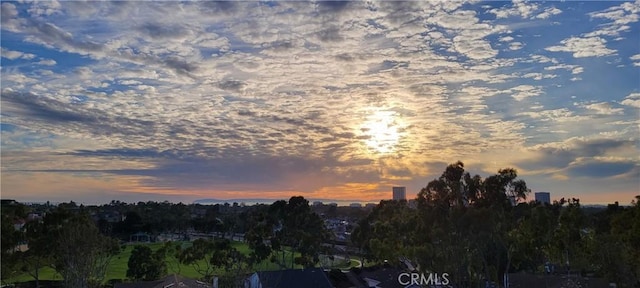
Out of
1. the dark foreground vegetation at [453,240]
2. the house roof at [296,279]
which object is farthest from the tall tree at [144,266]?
the house roof at [296,279]

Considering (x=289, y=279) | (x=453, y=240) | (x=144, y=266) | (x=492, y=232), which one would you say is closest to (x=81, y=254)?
(x=144, y=266)

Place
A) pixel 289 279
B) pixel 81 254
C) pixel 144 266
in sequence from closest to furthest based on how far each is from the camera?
1. pixel 81 254
2. pixel 289 279
3. pixel 144 266

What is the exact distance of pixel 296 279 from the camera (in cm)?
3931

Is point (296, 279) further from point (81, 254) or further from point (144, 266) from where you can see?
point (81, 254)

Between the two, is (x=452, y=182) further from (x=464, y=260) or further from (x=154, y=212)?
(x=154, y=212)

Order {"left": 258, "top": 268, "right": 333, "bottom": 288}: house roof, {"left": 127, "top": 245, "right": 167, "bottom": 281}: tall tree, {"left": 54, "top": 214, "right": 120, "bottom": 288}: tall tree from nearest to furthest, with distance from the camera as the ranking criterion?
1. {"left": 54, "top": 214, "right": 120, "bottom": 288}: tall tree
2. {"left": 258, "top": 268, "right": 333, "bottom": 288}: house roof
3. {"left": 127, "top": 245, "right": 167, "bottom": 281}: tall tree

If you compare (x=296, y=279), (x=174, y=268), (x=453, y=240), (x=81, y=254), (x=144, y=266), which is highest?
(x=453, y=240)

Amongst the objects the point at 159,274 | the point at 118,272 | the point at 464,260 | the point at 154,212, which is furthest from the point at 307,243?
the point at 154,212

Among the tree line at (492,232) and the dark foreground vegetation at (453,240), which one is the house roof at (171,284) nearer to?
the dark foreground vegetation at (453,240)

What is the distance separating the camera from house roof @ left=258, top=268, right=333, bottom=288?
37969mm

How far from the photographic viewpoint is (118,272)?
174ft

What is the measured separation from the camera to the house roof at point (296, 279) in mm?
37969

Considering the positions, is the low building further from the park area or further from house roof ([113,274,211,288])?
the park area

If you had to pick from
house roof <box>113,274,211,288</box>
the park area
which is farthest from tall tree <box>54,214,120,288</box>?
the park area
